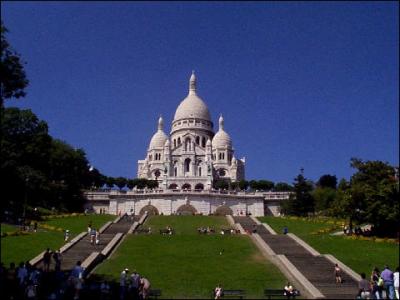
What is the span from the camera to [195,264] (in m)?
31.5

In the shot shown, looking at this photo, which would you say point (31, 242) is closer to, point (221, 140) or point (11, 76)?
point (11, 76)

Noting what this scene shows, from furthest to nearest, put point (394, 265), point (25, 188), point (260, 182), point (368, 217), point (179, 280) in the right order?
point (260, 182)
point (25, 188)
point (368, 217)
point (394, 265)
point (179, 280)

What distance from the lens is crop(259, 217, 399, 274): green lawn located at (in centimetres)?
3206

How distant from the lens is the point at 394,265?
31547mm

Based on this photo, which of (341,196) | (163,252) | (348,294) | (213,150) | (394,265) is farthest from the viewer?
(213,150)

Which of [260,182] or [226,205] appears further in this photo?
[260,182]

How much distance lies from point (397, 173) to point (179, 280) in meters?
26.4

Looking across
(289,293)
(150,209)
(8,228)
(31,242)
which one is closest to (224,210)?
(150,209)

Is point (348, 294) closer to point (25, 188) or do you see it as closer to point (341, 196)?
point (341, 196)

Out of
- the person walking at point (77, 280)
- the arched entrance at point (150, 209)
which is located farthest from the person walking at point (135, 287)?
the arched entrance at point (150, 209)

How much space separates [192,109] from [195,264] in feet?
323

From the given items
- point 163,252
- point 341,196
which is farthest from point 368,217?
point 163,252

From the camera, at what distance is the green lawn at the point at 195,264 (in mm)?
26188

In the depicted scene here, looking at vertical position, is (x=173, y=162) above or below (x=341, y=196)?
above
